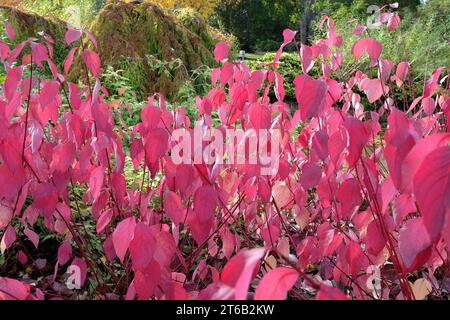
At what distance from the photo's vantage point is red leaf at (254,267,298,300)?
1.47 ft

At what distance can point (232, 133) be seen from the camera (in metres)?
1.21

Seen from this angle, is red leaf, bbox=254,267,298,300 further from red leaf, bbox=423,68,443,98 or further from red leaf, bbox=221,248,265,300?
red leaf, bbox=423,68,443,98

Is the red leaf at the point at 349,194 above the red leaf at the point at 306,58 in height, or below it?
below

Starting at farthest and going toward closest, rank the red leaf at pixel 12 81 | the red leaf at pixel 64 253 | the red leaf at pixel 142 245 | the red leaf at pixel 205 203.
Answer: the red leaf at pixel 64 253 → the red leaf at pixel 12 81 → the red leaf at pixel 205 203 → the red leaf at pixel 142 245

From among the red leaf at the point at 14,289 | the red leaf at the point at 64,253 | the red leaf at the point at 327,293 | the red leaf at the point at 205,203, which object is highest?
the red leaf at the point at 327,293

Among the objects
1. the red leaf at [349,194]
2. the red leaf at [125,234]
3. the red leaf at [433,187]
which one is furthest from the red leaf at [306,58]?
the red leaf at [433,187]

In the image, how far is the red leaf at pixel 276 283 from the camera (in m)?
0.45

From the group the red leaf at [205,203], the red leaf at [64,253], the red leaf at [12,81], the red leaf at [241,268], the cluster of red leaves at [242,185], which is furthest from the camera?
the red leaf at [64,253]

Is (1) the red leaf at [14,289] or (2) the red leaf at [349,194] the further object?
(2) the red leaf at [349,194]

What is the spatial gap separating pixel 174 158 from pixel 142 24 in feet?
13.6

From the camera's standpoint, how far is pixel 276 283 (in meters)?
0.45

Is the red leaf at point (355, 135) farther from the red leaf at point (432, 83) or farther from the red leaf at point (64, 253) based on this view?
the red leaf at point (64, 253)

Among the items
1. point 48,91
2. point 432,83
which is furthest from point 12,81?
point 432,83

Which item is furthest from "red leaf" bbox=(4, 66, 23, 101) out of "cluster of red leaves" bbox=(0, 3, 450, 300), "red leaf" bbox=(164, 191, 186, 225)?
"red leaf" bbox=(164, 191, 186, 225)
